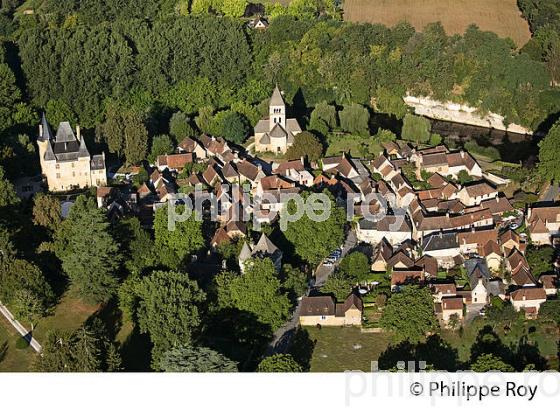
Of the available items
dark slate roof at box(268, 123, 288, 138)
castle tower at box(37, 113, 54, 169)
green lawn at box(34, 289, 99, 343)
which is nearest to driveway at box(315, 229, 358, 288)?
green lawn at box(34, 289, 99, 343)

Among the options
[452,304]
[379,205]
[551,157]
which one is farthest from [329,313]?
[551,157]

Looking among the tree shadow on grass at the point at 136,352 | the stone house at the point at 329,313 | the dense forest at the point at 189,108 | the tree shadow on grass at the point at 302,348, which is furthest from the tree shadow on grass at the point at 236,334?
the tree shadow on grass at the point at 136,352

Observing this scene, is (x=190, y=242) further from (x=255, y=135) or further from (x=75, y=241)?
(x=255, y=135)

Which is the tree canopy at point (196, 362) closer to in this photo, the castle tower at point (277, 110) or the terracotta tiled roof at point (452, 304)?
the terracotta tiled roof at point (452, 304)

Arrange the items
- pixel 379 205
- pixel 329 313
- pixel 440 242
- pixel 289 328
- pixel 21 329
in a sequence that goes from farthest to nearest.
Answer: pixel 379 205 → pixel 440 242 → pixel 329 313 → pixel 289 328 → pixel 21 329

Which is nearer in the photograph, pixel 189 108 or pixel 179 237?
pixel 179 237

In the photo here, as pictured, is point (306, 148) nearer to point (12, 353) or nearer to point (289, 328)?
point (289, 328)
